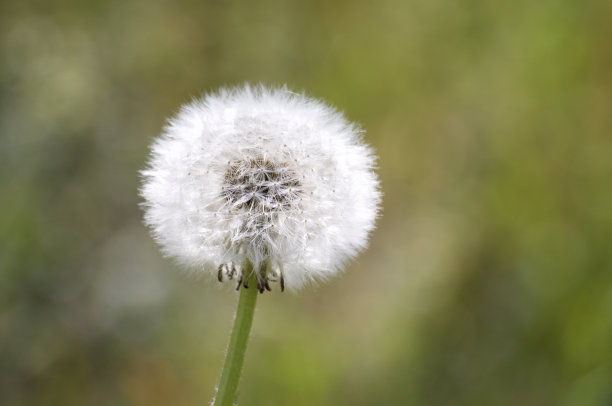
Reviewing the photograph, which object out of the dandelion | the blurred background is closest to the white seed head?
the dandelion

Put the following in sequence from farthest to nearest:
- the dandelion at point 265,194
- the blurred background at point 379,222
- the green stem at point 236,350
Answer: the blurred background at point 379,222 → the dandelion at point 265,194 → the green stem at point 236,350

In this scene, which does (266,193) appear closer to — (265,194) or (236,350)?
(265,194)

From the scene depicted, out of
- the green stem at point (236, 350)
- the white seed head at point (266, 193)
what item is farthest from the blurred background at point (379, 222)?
the green stem at point (236, 350)

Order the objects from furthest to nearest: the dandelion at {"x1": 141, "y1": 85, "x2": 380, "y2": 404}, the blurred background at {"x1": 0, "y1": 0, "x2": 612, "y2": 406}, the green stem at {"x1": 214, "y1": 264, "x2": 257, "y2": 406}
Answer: the blurred background at {"x1": 0, "y1": 0, "x2": 612, "y2": 406}
the dandelion at {"x1": 141, "y1": 85, "x2": 380, "y2": 404}
the green stem at {"x1": 214, "y1": 264, "x2": 257, "y2": 406}

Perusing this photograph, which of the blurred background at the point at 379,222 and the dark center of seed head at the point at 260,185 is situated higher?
the blurred background at the point at 379,222

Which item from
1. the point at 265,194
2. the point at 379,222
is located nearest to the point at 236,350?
the point at 265,194

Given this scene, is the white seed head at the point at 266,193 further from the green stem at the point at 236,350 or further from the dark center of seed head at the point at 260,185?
the green stem at the point at 236,350

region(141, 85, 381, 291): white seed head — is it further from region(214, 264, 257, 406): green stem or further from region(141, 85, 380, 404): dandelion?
region(214, 264, 257, 406): green stem
